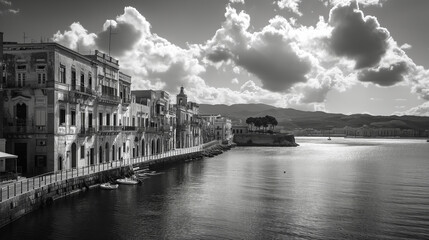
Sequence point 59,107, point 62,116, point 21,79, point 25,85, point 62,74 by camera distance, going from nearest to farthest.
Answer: point 25,85
point 21,79
point 59,107
point 62,116
point 62,74

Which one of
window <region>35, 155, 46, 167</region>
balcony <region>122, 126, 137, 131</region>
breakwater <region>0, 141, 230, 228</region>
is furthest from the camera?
balcony <region>122, 126, 137, 131</region>

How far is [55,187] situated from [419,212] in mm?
29640

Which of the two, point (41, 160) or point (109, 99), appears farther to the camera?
point (109, 99)

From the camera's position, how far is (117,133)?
49.7m

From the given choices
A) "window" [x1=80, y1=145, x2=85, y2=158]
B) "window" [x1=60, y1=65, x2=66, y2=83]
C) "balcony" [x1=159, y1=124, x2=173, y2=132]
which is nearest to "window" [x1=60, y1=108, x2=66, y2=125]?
"window" [x1=60, y1=65, x2=66, y2=83]

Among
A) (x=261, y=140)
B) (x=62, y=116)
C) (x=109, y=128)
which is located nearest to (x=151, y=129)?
(x=109, y=128)

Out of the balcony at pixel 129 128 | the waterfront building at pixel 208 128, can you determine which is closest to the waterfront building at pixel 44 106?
the balcony at pixel 129 128

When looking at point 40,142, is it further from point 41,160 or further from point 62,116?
point 62,116

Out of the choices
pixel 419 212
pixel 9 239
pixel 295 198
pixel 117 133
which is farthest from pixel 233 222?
pixel 117 133

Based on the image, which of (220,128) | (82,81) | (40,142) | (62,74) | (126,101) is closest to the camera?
(40,142)

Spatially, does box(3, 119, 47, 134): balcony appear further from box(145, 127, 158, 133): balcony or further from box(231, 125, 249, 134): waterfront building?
box(231, 125, 249, 134): waterfront building

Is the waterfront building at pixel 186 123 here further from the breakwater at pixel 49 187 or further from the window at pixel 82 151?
the window at pixel 82 151

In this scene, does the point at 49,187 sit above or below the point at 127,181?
above

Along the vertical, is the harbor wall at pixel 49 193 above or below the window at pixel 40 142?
below
